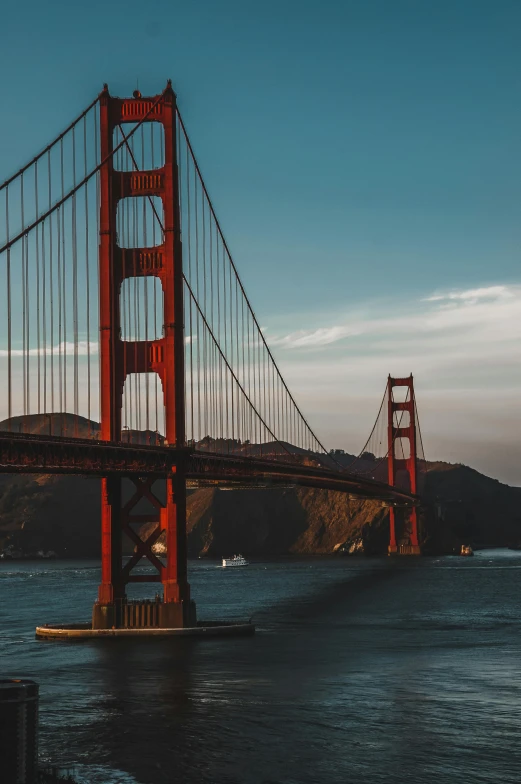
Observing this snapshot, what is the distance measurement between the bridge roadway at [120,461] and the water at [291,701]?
709cm

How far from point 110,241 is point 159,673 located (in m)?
19.3

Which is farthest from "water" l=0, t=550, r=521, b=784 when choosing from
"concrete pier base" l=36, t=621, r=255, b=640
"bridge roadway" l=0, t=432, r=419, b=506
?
"bridge roadway" l=0, t=432, r=419, b=506

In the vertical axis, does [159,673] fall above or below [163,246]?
below

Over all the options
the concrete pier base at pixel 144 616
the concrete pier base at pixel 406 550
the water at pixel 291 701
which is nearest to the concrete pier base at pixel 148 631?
the concrete pier base at pixel 144 616

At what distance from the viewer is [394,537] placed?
179125mm

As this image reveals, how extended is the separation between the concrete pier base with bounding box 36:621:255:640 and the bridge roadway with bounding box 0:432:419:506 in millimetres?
6570

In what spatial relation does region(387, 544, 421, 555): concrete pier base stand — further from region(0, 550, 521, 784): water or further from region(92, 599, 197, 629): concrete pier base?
region(92, 599, 197, 629): concrete pier base

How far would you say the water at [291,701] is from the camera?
25984 millimetres

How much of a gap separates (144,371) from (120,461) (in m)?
5.77

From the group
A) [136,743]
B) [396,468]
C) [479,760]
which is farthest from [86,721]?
[396,468]

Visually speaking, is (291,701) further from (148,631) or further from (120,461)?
(148,631)

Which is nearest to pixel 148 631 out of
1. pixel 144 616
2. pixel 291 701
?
pixel 144 616

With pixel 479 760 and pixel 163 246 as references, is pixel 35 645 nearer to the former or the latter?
pixel 163 246

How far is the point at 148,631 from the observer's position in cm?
4947
